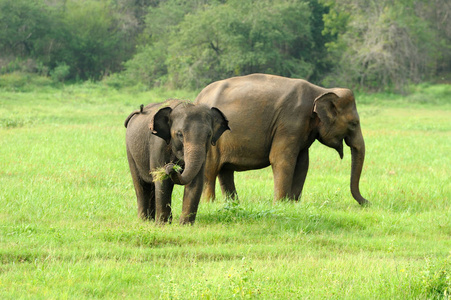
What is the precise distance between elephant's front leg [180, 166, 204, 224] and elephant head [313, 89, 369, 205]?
2453 millimetres

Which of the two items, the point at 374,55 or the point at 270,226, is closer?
the point at 270,226

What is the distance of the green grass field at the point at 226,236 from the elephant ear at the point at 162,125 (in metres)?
1.01

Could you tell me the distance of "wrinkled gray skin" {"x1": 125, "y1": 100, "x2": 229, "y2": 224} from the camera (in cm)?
686

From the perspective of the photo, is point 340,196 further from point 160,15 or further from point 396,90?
point 160,15

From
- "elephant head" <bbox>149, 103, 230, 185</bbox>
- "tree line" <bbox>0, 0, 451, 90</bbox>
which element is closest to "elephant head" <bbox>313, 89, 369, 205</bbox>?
"elephant head" <bbox>149, 103, 230, 185</bbox>

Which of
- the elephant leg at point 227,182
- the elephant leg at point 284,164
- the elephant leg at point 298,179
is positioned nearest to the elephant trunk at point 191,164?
the elephant leg at point 284,164

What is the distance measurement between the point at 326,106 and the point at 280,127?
0.69 metres

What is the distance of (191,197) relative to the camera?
7270 mm

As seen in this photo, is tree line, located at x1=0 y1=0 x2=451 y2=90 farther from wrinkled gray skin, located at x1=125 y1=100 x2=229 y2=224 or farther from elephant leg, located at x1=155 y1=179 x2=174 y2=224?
elephant leg, located at x1=155 y1=179 x2=174 y2=224

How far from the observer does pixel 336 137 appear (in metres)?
9.39

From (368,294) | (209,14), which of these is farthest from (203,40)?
(368,294)

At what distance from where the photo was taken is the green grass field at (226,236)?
5.26 meters

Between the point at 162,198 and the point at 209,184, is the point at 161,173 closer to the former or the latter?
the point at 162,198

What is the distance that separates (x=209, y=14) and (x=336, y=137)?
27967 mm
